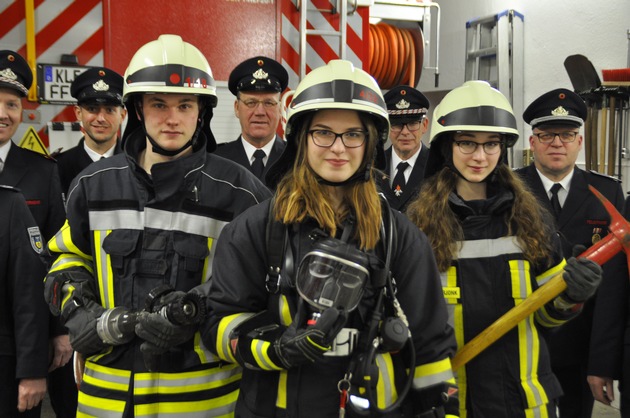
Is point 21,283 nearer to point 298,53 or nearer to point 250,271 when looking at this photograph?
point 250,271

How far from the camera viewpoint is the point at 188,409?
7.60 feet

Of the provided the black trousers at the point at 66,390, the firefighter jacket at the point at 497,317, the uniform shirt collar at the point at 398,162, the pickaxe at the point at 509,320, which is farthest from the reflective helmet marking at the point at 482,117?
the black trousers at the point at 66,390

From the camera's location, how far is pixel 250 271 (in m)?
2.02

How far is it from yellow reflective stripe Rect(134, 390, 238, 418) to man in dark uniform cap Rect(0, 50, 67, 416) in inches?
53.7

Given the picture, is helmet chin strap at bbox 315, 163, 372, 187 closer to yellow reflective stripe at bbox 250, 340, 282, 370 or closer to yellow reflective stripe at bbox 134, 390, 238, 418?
yellow reflective stripe at bbox 250, 340, 282, 370

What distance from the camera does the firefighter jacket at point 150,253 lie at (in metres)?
2.32

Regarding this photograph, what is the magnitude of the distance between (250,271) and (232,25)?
7.46 feet

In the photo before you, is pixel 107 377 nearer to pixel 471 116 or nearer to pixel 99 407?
pixel 99 407

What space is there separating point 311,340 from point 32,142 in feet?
7.91

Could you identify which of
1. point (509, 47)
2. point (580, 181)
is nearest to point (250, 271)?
point (580, 181)

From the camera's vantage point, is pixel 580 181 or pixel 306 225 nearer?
pixel 306 225

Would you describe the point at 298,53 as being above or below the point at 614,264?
above

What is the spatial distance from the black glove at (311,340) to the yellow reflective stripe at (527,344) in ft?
2.70

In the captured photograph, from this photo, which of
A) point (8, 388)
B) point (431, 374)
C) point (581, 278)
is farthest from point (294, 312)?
point (8, 388)
